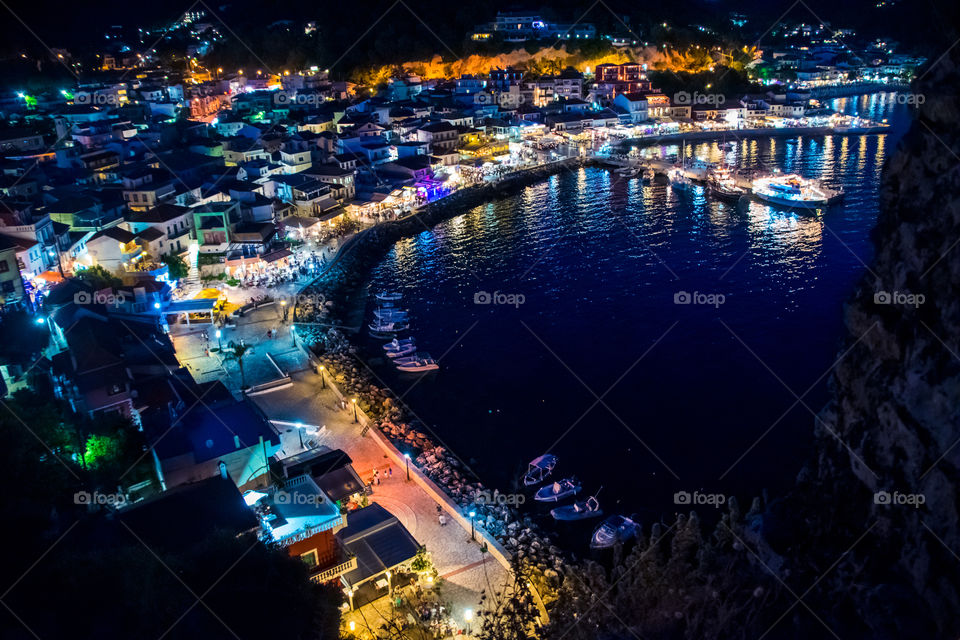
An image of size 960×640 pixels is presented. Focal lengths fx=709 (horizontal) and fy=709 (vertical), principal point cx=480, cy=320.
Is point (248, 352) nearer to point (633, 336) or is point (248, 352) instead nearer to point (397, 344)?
point (397, 344)

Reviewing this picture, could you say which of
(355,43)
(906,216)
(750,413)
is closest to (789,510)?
(906,216)

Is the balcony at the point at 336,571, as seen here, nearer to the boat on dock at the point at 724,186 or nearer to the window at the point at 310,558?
the window at the point at 310,558

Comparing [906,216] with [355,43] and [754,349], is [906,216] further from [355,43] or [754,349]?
[355,43]
